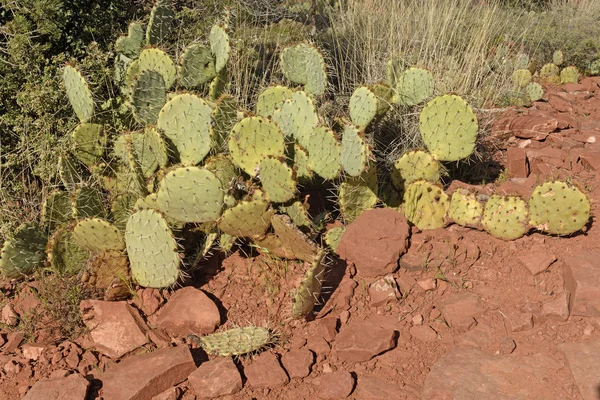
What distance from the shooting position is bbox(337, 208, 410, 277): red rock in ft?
11.6

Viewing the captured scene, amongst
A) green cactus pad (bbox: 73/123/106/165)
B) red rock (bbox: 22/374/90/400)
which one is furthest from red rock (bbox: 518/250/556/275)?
green cactus pad (bbox: 73/123/106/165)

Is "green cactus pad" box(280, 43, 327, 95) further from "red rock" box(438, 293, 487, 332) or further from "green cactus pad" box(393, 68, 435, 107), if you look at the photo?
"red rock" box(438, 293, 487, 332)

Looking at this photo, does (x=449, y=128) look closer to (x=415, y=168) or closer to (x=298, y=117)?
(x=415, y=168)

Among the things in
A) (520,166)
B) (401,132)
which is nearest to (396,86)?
(401,132)

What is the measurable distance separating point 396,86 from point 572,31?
4.38 metres

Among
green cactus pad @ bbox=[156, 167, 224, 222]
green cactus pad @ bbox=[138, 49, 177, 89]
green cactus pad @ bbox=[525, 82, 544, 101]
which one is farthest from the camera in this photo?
green cactus pad @ bbox=[525, 82, 544, 101]

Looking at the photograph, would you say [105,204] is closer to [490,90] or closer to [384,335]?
[384,335]

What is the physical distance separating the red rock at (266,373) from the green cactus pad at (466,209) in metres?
1.40

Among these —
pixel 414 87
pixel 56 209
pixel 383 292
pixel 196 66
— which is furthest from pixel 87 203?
pixel 414 87

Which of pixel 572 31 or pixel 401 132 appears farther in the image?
pixel 572 31

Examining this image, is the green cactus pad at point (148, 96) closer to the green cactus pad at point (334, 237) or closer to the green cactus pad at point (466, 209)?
the green cactus pad at point (334, 237)

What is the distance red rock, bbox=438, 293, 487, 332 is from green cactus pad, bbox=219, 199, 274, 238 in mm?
1003

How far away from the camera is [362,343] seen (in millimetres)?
3078

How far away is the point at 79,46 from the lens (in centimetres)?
476
